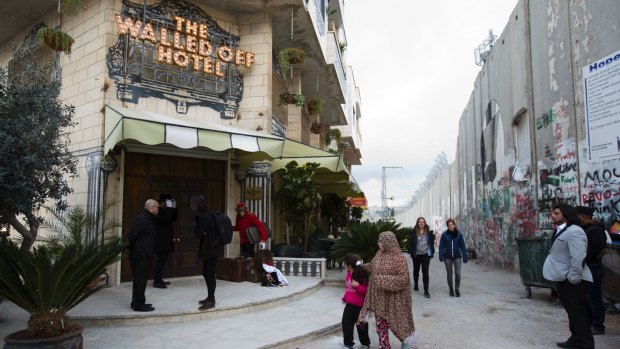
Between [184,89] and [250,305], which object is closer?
[250,305]

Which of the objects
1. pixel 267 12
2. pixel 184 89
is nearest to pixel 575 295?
pixel 184 89

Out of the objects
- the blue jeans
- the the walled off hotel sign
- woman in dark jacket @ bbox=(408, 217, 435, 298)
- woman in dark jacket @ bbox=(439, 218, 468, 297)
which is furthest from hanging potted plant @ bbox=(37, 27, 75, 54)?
the blue jeans

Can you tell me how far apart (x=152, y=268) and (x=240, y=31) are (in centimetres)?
601

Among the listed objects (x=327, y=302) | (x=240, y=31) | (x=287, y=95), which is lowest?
(x=327, y=302)

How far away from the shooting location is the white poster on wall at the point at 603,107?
330 inches

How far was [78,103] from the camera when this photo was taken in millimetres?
9086

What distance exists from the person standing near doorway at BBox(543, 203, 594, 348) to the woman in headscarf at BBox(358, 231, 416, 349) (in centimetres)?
200

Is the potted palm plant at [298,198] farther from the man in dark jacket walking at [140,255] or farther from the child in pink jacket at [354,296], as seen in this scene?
the child in pink jacket at [354,296]

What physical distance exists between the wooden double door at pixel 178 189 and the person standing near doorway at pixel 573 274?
6.74 m

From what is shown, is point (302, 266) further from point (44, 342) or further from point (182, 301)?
point (44, 342)

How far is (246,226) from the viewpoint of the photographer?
951cm

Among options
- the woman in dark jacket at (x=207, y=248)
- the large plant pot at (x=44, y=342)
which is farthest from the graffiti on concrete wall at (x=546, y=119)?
the large plant pot at (x=44, y=342)

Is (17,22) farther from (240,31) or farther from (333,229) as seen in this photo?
(333,229)

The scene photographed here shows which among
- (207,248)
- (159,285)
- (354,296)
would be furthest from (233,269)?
(354,296)
